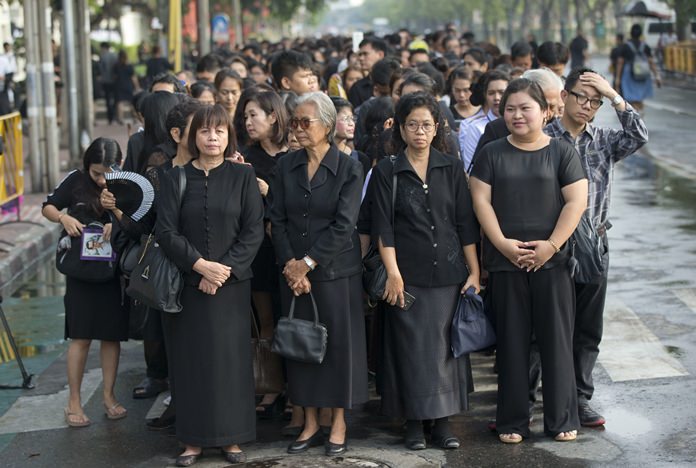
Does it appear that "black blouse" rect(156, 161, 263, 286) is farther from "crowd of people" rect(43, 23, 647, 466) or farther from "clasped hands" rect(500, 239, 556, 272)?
"clasped hands" rect(500, 239, 556, 272)

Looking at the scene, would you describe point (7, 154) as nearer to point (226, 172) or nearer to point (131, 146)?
point (131, 146)

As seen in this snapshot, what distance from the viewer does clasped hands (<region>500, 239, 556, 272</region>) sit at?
6285 mm

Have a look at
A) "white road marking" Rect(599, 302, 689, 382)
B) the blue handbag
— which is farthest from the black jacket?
"white road marking" Rect(599, 302, 689, 382)

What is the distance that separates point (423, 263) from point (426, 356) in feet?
1.57

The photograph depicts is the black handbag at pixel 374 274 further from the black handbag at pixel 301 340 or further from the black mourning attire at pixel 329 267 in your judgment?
the black handbag at pixel 301 340

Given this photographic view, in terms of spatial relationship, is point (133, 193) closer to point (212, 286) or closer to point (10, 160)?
point (212, 286)

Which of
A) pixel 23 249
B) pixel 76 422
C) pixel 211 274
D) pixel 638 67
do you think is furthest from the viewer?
pixel 638 67

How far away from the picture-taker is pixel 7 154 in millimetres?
13453

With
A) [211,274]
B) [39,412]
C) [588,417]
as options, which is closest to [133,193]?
[211,274]

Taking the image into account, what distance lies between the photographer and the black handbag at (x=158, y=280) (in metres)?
6.19

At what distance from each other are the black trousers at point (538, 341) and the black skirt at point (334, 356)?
752 mm

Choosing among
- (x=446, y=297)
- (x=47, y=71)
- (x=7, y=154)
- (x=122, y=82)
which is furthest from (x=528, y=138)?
(x=122, y=82)

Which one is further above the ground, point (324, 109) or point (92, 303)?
point (324, 109)

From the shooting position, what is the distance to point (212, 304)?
20.5ft
